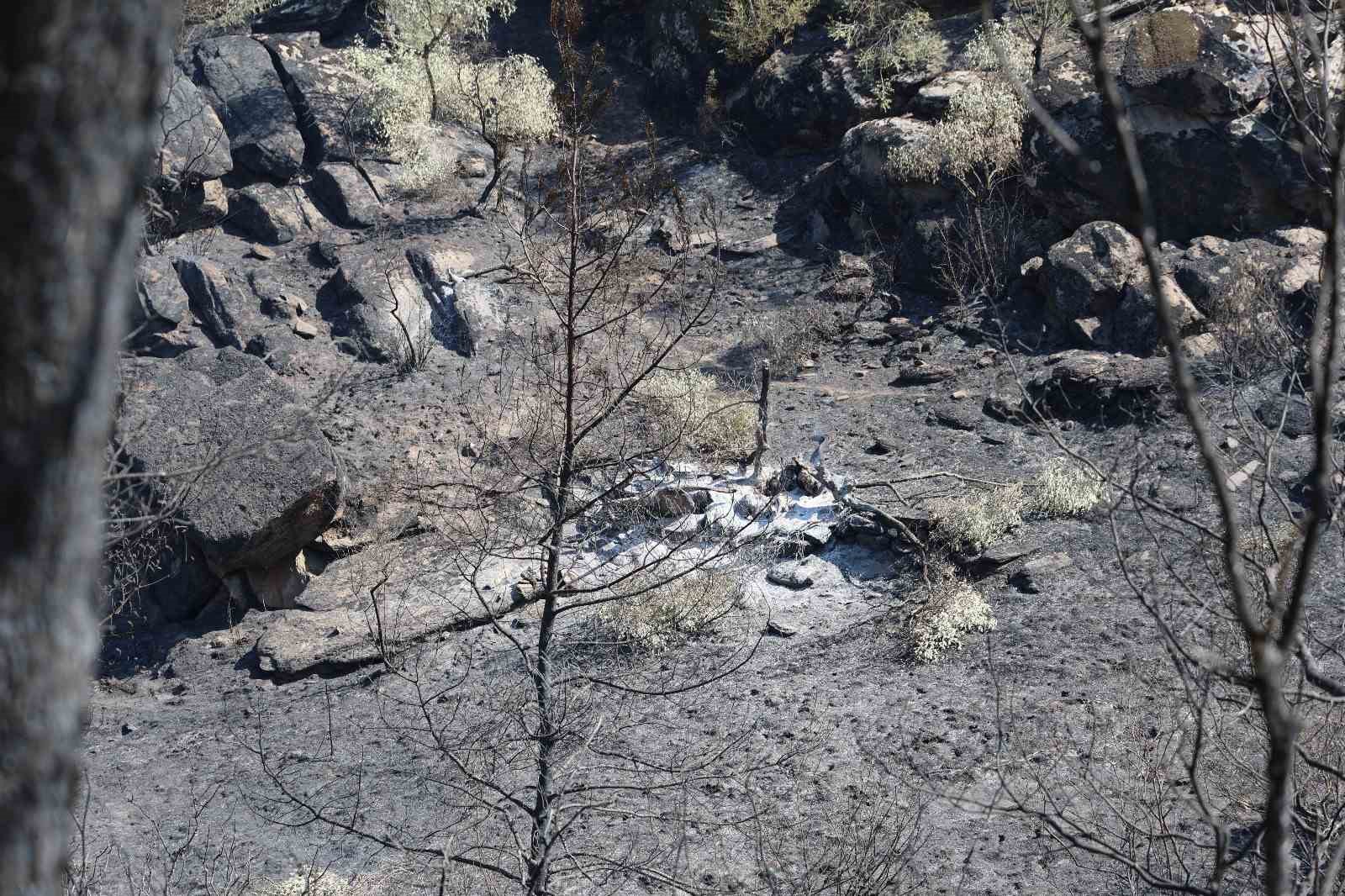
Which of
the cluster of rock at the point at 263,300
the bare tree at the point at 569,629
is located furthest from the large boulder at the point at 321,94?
the bare tree at the point at 569,629

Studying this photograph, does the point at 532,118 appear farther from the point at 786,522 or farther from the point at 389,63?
the point at 786,522

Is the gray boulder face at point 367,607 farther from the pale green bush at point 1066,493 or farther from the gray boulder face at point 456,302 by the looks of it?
the pale green bush at point 1066,493

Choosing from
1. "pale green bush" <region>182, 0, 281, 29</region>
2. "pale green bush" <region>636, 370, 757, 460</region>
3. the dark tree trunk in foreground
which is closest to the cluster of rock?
"pale green bush" <region>182, 0, 281, 29</region>

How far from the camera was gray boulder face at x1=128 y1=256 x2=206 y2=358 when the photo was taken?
11695 mm

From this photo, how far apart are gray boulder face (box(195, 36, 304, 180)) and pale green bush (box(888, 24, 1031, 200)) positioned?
26.0 ft

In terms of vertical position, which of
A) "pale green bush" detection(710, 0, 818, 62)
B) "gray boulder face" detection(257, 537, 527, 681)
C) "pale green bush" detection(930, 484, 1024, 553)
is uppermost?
"pale green bush" detection(710, 0, 818, 62)

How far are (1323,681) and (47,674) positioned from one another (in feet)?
9.61

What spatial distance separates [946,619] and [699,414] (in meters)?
3.87

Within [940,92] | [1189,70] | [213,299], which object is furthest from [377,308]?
[1189,70]

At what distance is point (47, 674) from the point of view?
1.15m

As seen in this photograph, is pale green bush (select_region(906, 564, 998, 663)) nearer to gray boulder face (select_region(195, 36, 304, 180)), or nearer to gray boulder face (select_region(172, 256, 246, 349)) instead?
gray boulder face (select_region(172, 256, 246, 349))

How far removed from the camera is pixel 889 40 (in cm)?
1516

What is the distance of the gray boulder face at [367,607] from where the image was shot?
8.48 m

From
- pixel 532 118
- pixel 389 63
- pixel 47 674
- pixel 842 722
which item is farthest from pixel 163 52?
pixel 389 63
